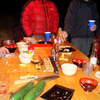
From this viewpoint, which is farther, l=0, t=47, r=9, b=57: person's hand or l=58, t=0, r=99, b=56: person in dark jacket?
l=58, t=0, r=99, b=56: person in dark jacket

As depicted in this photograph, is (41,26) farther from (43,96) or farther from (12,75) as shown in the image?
(43,96)

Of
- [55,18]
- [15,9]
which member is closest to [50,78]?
[55,18]

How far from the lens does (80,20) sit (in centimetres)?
301

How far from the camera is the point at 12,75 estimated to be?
123cm

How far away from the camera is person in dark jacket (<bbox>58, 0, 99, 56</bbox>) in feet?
9.61

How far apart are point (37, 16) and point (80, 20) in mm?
1111

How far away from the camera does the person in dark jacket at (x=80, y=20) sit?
2.93m

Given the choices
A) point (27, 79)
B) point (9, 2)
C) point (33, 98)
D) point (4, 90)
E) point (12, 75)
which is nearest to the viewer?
point (33, 98)

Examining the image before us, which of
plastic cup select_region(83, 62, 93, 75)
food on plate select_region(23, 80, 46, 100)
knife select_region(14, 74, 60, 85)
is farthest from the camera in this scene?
plastic cup select_region(83, 62, 93, 75)

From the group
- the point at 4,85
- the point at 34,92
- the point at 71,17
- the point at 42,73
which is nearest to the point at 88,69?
the point at 42,73

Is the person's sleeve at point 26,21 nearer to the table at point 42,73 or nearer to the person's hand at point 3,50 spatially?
the person's hand at point 3,50

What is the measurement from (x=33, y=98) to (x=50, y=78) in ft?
1.15

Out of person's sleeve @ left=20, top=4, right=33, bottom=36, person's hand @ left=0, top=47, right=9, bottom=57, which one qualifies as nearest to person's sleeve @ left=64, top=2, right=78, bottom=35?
person's sleeve @ left=20, top=4, right=33, bottom=36

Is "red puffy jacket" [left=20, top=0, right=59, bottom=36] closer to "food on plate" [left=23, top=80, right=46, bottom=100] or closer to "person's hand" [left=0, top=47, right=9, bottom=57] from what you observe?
"person's hand" [left=0, top=47, right=9, bottom=57]
